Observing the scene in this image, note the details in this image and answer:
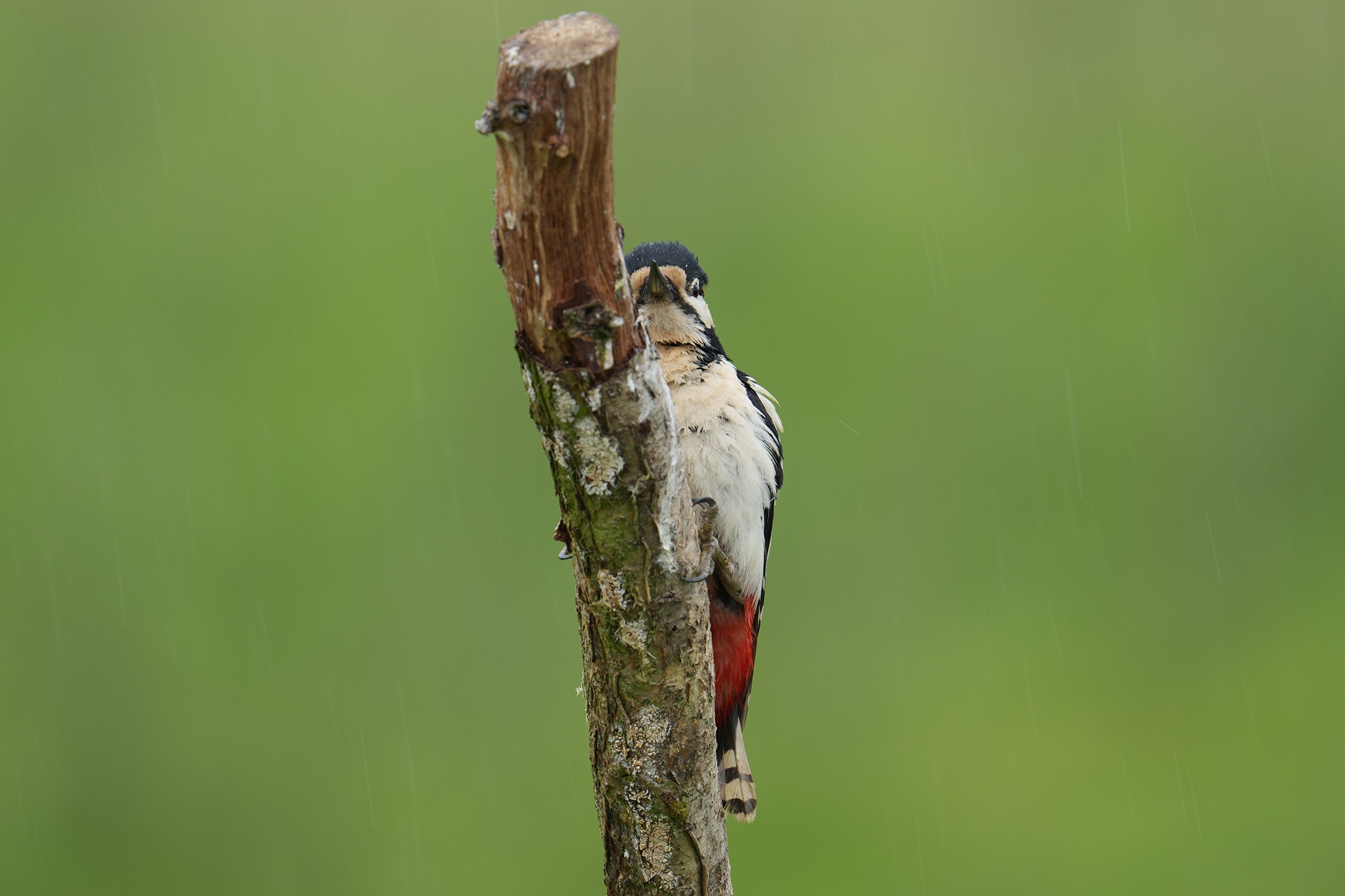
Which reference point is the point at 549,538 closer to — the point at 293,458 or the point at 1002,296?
the point at 293,458

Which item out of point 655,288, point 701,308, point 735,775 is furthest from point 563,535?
point 735,775

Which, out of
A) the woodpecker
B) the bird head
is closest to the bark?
the woodpecker

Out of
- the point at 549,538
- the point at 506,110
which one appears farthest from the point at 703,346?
the point at 549,538

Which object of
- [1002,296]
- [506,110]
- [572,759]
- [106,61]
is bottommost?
[572,759]

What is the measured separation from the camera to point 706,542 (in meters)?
2.18

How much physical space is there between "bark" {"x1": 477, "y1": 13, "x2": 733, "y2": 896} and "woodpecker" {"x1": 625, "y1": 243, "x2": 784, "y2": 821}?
450 mm

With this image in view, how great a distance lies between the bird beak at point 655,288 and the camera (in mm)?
2914

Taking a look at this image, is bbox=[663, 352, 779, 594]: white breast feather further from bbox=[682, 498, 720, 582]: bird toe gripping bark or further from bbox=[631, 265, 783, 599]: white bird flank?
bbox=[682, 498, 720, 582]: bird toe gripping bark

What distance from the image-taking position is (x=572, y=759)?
20.4ft

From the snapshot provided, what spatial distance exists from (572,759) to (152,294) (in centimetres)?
323

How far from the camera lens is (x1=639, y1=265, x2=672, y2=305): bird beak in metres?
2.91

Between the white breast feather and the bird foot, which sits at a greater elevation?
the white breast feather

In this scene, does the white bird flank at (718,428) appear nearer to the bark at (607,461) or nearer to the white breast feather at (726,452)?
the white breast feather at (726,452)

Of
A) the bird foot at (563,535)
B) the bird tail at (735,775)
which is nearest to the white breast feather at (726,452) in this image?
the bird tail at (735,775)
